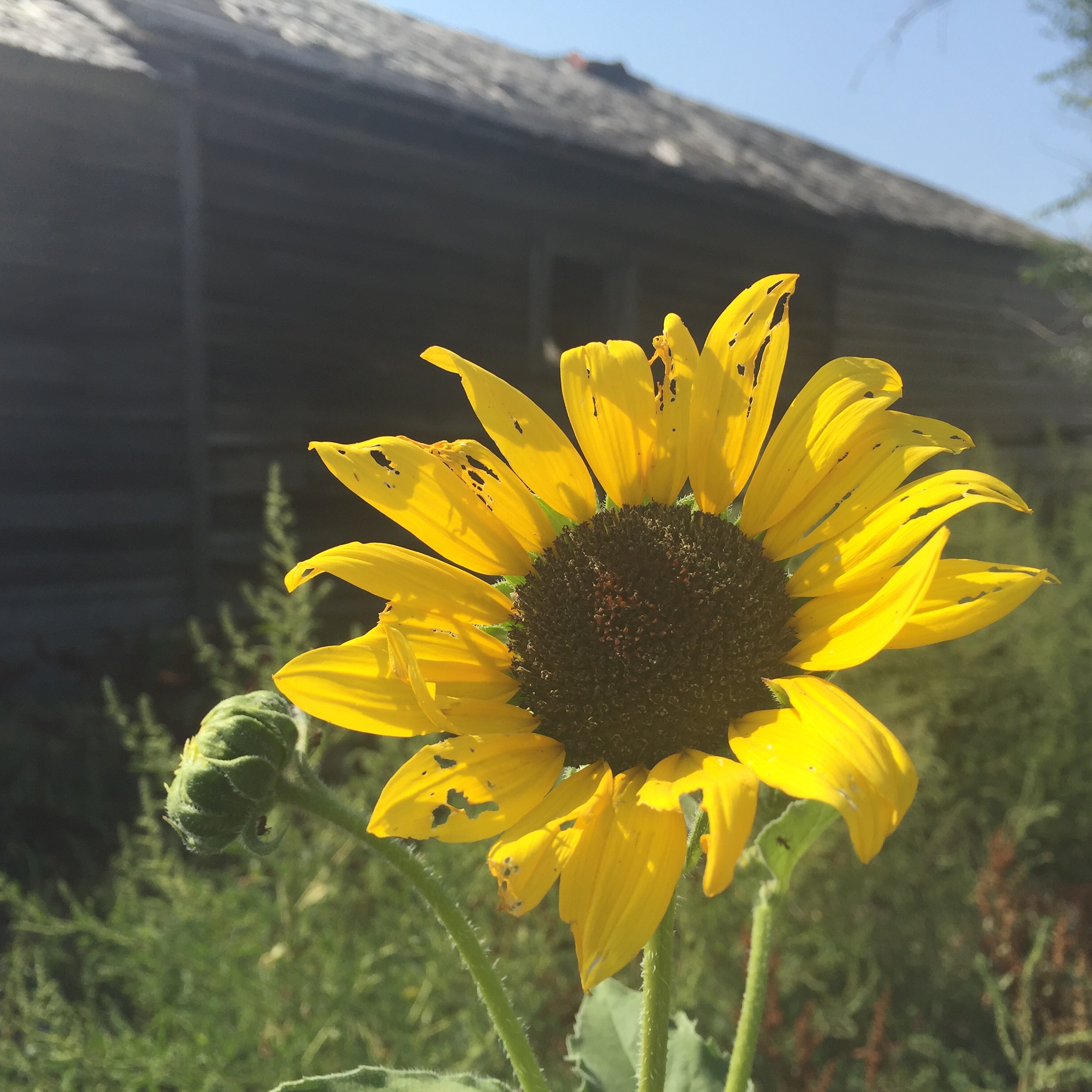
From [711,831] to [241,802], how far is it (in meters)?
0.57

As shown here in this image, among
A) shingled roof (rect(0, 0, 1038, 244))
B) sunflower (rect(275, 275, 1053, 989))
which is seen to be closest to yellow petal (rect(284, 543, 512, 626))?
sunflower (rect(275, 275, 1053, 989))

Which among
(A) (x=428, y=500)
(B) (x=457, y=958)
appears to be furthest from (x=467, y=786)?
(B) (x=457, y=958)

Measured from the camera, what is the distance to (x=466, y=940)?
843 mm

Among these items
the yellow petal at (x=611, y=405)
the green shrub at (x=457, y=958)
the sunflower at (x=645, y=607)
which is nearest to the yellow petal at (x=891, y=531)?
the sunflower at (x=645, y=607)

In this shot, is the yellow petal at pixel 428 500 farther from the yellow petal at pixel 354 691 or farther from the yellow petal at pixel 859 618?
the yellow petal at pixel 859 618

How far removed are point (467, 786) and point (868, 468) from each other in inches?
21.6

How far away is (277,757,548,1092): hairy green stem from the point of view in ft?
2.65

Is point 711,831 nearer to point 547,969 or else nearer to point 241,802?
point 241,802

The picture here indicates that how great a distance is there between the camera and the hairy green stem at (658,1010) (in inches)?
30.0

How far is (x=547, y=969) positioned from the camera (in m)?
2.79

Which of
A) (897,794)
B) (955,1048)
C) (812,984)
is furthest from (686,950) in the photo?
(897,794)

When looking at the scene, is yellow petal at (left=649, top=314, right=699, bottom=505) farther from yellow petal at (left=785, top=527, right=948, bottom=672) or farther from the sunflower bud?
the sunflower bud

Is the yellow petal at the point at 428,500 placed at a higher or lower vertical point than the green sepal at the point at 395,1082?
higher

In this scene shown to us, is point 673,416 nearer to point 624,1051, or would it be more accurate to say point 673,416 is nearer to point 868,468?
point 868,468
